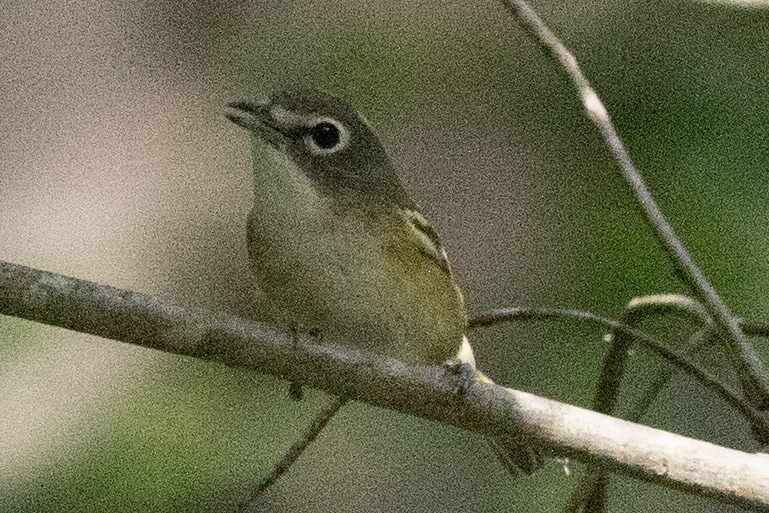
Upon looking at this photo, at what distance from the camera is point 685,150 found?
0.71m

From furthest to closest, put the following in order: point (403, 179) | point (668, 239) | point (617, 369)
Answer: point (403, 179), point (617, 369), point (668, 239)

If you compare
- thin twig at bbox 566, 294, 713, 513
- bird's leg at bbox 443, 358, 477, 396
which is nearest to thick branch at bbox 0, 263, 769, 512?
bird's leg at bbox 443, 358, 477, 396

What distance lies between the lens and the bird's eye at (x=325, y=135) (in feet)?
2.09

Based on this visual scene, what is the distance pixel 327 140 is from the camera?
65 cm

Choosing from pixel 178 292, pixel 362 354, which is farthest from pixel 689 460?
pixel 178 292

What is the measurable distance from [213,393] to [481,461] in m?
0.23

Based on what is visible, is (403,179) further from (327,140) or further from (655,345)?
(655,345)

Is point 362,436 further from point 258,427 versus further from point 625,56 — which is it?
point 625,56

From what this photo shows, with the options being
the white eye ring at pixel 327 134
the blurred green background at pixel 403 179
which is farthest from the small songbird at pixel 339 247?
the blurred green background at pixel 403 179

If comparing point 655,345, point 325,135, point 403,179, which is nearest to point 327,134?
point 325,135

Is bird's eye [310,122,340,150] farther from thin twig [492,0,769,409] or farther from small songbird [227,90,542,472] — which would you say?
thin twig [492,0,769,409]

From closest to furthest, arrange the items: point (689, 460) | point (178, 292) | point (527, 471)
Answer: point (689, 460), point (527, 471), point (178, 292)

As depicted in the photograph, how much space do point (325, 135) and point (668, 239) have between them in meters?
0.25

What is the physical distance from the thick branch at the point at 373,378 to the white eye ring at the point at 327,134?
0.56 feet
